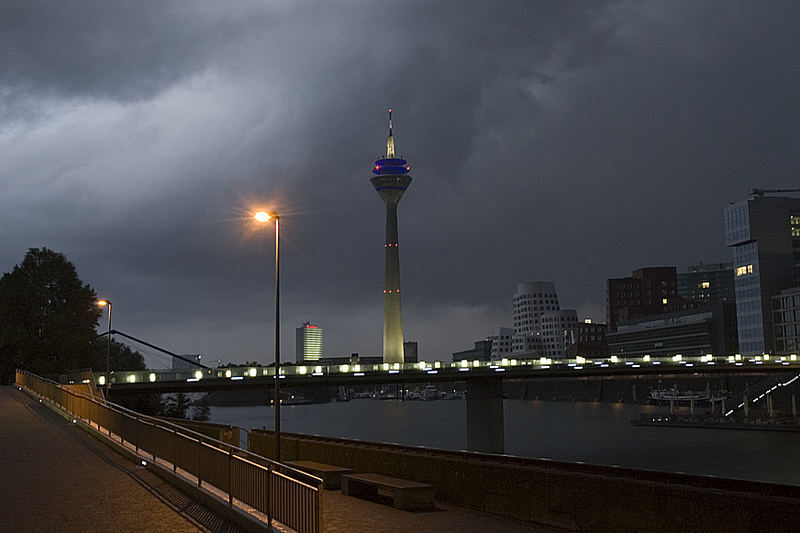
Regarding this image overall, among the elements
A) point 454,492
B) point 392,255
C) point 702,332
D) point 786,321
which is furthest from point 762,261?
point 454,492

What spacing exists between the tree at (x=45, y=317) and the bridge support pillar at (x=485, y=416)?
41.4m

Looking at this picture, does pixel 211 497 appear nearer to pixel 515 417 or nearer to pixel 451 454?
pixel 451 454

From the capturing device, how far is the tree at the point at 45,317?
76562 millimetres

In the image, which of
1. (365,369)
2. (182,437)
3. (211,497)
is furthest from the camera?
(365,369)

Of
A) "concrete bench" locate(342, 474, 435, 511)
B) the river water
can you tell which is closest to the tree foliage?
the river water

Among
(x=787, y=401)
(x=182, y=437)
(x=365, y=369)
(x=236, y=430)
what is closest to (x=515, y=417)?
(x=787, y=401)

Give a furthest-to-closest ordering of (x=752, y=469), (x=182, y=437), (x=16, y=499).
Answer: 1. (x=752, y=469)
2. (x=182, y=437)
3. (x=16, y=499)

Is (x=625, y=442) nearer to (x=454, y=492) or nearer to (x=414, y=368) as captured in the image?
(x=414, y=368)

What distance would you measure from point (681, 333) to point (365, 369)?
132m

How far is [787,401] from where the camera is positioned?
407 ft

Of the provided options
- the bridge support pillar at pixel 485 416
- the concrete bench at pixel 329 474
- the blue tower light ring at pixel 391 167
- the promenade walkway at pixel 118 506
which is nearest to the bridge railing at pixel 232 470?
the promenade walkway at pixel 118 506

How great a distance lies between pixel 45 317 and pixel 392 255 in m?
73.5

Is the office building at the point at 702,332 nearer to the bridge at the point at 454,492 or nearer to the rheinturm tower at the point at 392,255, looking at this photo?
the rheinturm tower at the point at 392,255

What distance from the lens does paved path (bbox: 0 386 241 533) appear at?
515 inches
